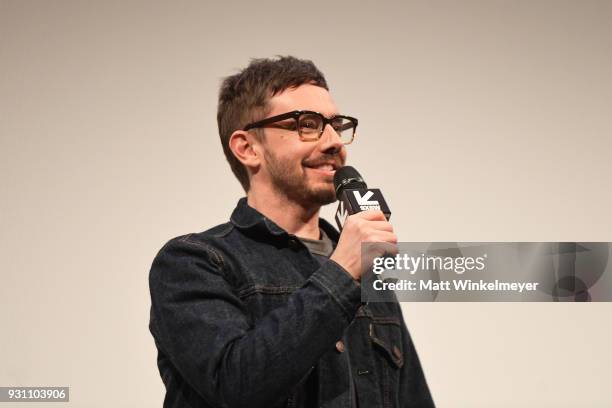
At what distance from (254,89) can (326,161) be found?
218 mm

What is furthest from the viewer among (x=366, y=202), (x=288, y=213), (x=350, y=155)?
(x=350, y=155)

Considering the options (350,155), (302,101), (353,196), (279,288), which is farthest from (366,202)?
(350,155)

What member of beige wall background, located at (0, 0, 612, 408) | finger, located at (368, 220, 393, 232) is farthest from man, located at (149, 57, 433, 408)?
beige wall background, located at (0, 0, 612, 408)

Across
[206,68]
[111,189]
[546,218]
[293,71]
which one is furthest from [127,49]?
[546,218]

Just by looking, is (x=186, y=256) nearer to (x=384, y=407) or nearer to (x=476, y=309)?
(x=384, y=407)

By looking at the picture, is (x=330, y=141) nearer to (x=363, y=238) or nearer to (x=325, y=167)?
(x=325, y=167)

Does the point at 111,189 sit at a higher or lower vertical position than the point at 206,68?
lower

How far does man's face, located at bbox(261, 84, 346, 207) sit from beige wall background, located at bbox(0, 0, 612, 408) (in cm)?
89

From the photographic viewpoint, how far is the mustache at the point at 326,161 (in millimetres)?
1268

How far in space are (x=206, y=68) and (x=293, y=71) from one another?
3.03 feet

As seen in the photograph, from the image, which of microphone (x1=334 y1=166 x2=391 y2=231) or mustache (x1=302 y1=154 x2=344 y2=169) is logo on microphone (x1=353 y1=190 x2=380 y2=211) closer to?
microphone (x1=334 y1=166 x2=391 y2=231)

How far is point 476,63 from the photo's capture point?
228 cm

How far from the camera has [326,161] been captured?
128cm

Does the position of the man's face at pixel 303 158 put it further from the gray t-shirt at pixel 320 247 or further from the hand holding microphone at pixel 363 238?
the hand holding microphone at pixel 363 238
